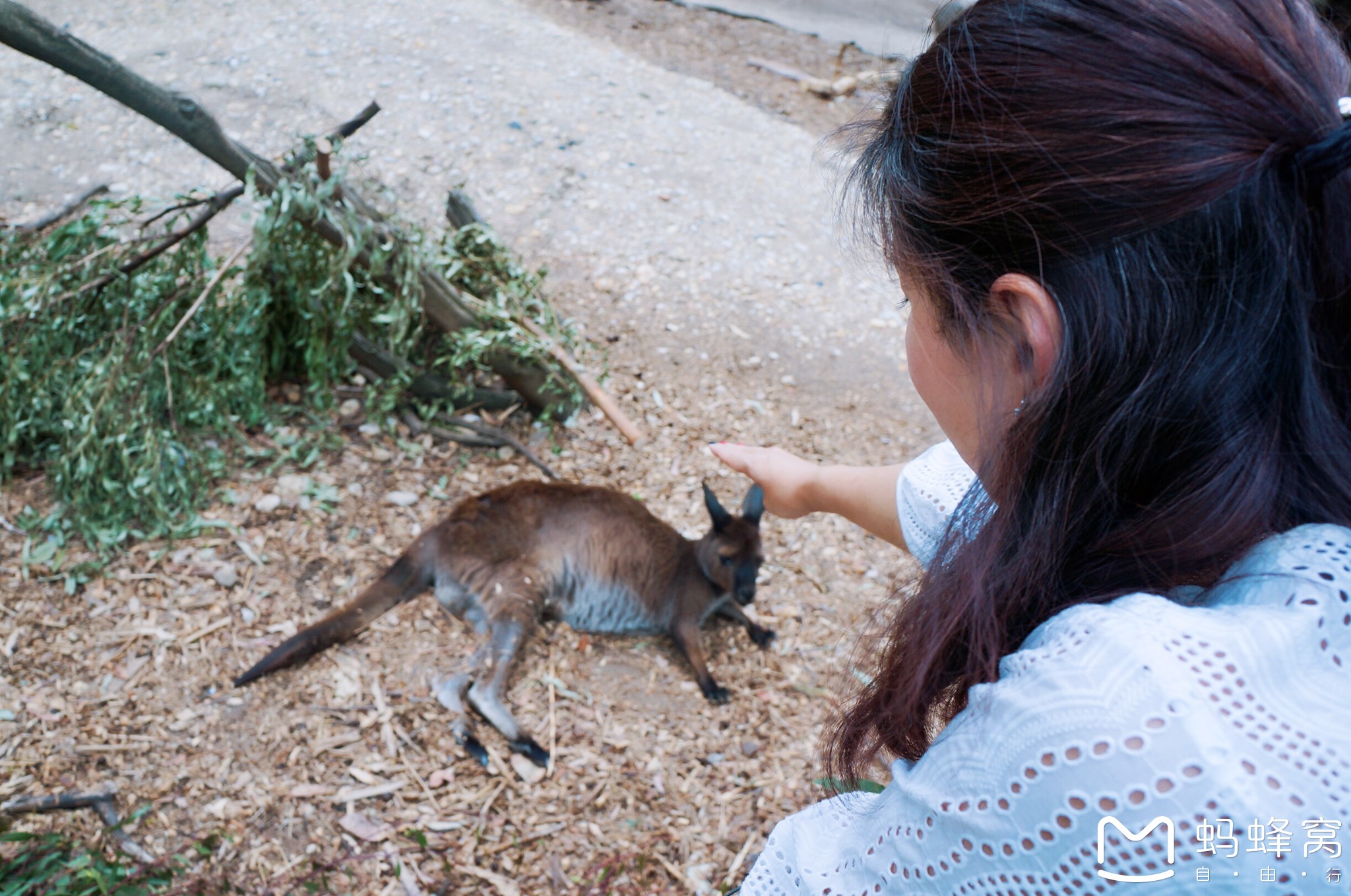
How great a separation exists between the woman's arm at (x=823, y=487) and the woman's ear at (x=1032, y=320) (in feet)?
2.82

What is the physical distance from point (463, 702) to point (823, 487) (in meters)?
1.42

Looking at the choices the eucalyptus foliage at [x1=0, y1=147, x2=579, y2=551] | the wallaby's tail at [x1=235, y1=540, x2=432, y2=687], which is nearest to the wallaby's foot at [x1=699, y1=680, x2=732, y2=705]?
the wallaby's tail at [x1=235, y1=540, x2=432, y2=687]

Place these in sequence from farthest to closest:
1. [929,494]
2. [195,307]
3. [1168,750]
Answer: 1. [195,307]
2. [929,494]
3. [1168,750]

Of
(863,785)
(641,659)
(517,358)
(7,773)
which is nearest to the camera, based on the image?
(863,785)

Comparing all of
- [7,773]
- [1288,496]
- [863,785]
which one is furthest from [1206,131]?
[7,773]

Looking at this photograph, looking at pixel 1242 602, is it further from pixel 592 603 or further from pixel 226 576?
pixel 226 576

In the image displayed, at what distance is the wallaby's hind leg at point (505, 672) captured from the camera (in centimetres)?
284

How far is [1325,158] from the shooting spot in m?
0.92

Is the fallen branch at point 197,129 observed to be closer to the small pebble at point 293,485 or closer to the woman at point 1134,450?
the small pebble at point 293,485

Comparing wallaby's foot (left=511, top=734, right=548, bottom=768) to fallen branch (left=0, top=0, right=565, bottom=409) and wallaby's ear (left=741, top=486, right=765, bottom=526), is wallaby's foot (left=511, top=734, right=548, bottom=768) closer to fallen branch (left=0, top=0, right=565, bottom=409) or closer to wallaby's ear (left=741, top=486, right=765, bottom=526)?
wallaby's ear (left=741, top=486, right=765, bottom=526)

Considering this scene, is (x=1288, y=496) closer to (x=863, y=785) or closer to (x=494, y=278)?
(x=863, y=785)

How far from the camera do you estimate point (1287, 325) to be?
1.00 m

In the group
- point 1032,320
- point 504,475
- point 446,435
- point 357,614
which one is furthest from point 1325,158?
point 446,435

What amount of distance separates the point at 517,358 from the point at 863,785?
219 centimetres
